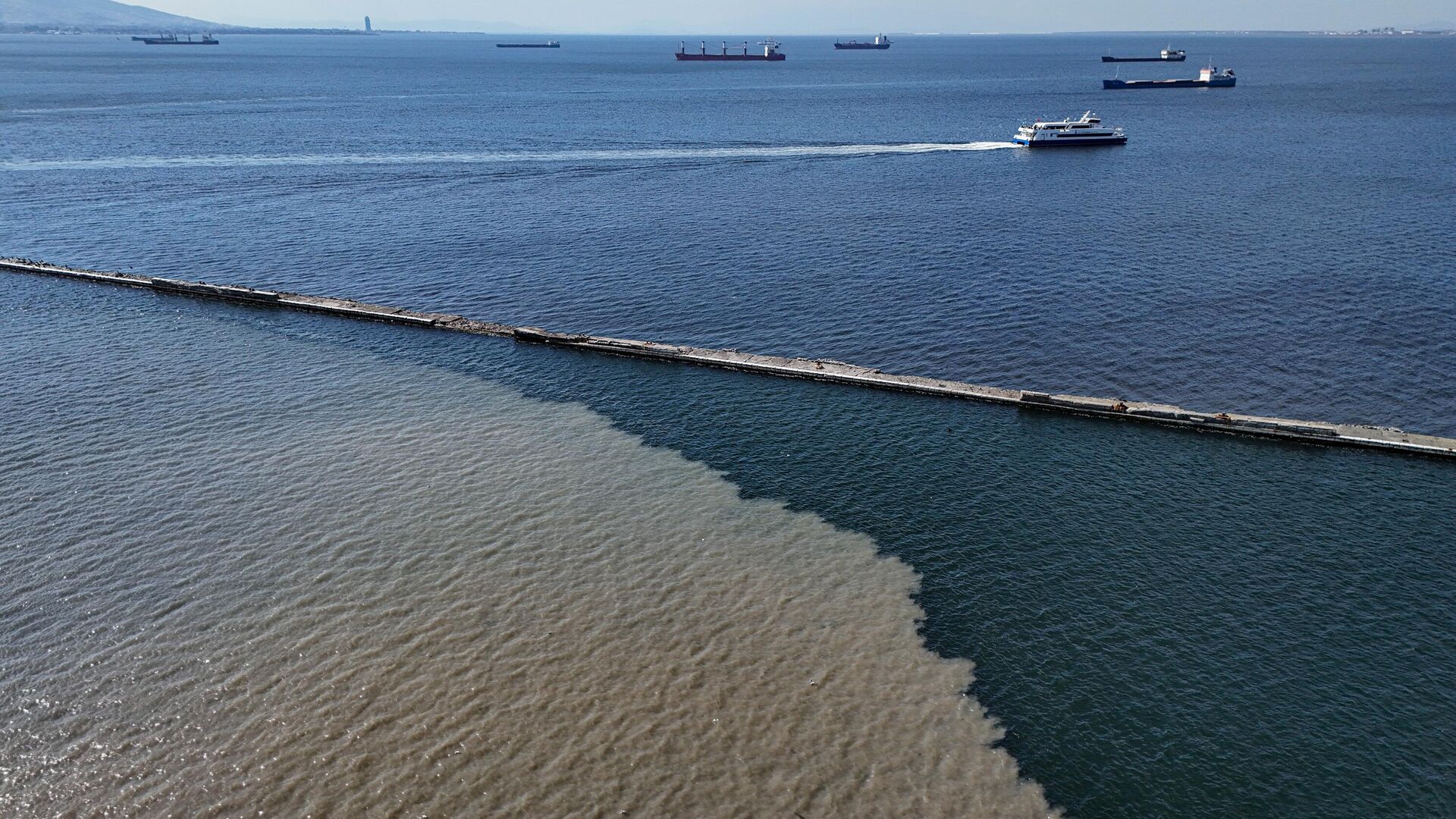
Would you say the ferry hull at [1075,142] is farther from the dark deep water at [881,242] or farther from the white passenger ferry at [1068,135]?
the dark deep water at [881,242]

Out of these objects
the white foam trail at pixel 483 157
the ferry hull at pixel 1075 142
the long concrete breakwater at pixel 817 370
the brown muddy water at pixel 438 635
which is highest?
the ferry hull at pixel 1075 142

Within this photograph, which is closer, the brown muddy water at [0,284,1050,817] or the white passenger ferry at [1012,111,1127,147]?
the brown muddy water at [0,284,1050,817]

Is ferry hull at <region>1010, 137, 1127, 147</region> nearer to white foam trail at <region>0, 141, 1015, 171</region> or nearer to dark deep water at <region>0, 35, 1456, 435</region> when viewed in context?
dark deep water at <region>0, 35, 1456, 435</region>

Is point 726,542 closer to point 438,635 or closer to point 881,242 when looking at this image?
point 438,635

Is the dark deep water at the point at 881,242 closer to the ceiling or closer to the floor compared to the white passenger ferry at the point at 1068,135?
closer to the floor

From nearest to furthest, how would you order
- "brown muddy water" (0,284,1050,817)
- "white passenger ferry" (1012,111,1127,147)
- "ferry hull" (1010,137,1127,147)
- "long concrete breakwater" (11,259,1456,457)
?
"brown muddy water" (0,284,1050,817), "long concrete breakwater" (11,259,1456,457), "ferry hull" (1010,137,1127,147), "white passenger ferry" (1012,111,1127,147)

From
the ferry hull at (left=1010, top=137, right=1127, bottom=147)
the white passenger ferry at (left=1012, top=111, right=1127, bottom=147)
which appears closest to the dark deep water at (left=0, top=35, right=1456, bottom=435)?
the ferry hull at (left=1010, top=137, right=1127, bottom=147)

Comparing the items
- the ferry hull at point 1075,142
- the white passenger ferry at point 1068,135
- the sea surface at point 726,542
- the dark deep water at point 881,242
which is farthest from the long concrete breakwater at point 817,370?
the white passenger ferry at point 1068,135
